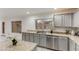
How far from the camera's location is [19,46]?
2.15 m

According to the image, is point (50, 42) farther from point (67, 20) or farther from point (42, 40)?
point (67, 20)

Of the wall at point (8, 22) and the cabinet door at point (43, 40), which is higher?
the wall at point (8, 22)

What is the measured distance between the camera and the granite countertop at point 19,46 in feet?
6.89

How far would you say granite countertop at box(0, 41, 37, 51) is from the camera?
2100 millimetres

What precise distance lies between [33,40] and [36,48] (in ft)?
0.54

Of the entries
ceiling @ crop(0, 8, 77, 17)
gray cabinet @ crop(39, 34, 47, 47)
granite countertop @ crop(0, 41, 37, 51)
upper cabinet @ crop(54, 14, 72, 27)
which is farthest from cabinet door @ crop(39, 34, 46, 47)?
ceiling @ crop(0, 8, 77, 17)

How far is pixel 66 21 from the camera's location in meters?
2.33

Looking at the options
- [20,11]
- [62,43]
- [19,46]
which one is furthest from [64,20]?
[19,46]

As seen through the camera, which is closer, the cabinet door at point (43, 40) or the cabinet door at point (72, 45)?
the cabinet door at point (72, 45)

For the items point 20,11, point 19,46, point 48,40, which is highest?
point 20,11

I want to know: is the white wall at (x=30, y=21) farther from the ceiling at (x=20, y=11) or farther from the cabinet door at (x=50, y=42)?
the cabinet door at (x=50, y=42)

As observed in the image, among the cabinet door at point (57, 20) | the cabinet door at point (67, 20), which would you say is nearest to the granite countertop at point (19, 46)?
the cabinet door at point (57, 20)

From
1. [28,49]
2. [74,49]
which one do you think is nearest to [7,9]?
[28,49]
